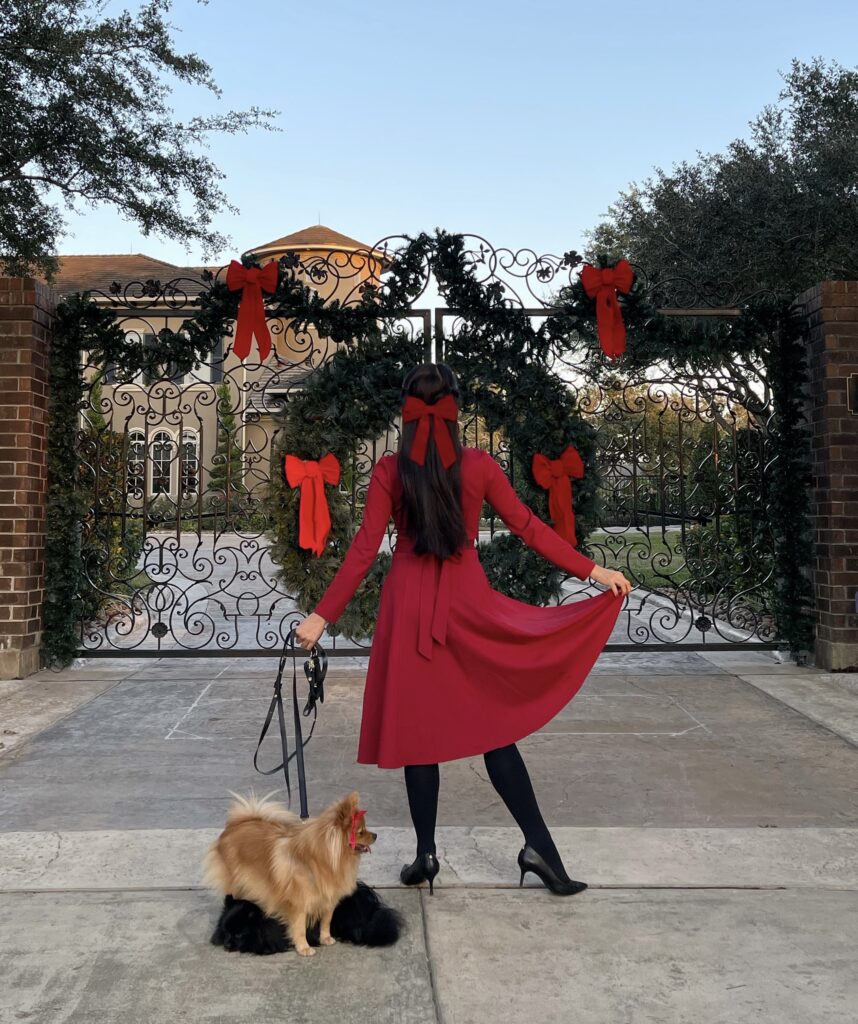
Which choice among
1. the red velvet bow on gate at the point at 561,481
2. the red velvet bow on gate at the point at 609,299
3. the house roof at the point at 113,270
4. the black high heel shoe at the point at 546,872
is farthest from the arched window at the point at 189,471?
the house roof at the point at 113,270

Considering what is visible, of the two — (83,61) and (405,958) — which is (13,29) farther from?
(405,958)

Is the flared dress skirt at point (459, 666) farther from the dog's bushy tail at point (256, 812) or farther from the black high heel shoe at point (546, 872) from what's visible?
the black high heel shoe at point (546, 872)

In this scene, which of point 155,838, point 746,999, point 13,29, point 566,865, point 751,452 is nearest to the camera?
point 746,999

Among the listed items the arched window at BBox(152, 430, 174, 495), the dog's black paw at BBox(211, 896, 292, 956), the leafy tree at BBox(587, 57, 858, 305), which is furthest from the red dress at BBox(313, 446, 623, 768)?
the leafy tree at BBox(587, 57, 858, 305)

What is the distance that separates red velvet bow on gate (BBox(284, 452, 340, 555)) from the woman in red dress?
151 inches

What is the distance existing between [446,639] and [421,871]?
822 mm

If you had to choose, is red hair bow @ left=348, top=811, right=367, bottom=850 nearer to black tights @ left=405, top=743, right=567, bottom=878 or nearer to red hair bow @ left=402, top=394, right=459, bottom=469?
black tights @ left=405, top=743, right=567, bottom=878

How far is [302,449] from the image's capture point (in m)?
7.16

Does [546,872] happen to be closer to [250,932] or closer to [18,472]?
[250,932]

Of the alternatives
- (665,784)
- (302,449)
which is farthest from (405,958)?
(302,449)

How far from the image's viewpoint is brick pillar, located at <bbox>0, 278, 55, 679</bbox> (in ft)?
22.9

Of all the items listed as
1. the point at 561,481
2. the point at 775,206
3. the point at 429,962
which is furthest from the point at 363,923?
the point at 775,206

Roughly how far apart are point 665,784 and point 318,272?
15.5ft

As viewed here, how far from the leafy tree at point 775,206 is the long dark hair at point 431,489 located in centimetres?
985
